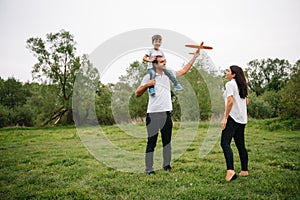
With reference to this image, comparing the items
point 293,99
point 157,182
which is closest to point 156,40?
point 157,182

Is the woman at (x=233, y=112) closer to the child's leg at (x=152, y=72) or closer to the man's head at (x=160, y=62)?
the man's head at (x=160, y=62)

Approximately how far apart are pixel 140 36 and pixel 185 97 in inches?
127

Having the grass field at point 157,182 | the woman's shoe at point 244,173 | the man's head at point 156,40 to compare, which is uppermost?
the man's head at point 156,40

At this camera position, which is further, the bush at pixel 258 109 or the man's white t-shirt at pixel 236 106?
the bush at pixel 258 109

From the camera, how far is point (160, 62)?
496 cm

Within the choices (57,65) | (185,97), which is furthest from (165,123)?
(57,65)

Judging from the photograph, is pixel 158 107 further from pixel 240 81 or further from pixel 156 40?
pixel 240 81

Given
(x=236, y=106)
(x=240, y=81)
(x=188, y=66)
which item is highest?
(x=188, y=66)

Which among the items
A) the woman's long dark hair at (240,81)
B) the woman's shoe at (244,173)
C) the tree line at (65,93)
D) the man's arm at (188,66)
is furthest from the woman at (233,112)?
the tree line at (65,93)

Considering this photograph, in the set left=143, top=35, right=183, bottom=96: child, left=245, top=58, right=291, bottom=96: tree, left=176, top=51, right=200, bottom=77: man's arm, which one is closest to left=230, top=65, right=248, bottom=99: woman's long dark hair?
left=176, top=51, right=200, bottom=77: man's arm

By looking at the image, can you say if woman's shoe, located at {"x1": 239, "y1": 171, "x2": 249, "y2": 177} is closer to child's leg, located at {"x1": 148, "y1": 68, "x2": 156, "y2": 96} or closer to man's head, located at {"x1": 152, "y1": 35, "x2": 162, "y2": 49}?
child's leg, located at {"x1": 148, "y1": 68, "x2": 156, "y2": 96}

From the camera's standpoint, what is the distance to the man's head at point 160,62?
4930mm

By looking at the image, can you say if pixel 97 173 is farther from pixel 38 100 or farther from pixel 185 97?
pixel 38 100

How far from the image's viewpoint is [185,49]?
5.71 meters
